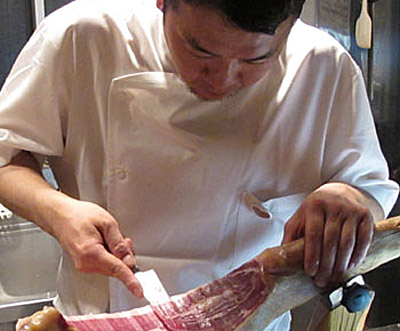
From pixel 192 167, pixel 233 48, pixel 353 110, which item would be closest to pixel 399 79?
pixel 353 110

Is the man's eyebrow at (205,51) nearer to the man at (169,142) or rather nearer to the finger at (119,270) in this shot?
the man at (169,142)

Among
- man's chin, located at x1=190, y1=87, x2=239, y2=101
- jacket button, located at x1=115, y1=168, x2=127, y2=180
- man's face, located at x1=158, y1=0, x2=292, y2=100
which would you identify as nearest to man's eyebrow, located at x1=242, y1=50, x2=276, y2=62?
man's face, located at x1=158, y1=0, x2=292, y2=100

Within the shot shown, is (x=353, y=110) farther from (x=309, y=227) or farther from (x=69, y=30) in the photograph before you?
(x=69, y=30)

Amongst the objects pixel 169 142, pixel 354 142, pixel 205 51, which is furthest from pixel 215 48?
pixel 354 142

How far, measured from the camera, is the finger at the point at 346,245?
944 millimetres

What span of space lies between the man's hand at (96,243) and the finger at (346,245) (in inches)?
11.7

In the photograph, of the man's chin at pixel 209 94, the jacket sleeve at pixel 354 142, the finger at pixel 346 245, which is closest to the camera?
the finger at pixel 346 245

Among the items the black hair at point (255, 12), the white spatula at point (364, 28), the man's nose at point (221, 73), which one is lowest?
the white spatula at point (364, 28)

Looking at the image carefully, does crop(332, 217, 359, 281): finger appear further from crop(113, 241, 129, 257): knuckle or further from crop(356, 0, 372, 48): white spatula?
crop(356, 0, 372, 48): white spatula

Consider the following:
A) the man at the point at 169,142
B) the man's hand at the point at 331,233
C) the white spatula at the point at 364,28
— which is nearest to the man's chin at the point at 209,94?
the man at the point at 169,142

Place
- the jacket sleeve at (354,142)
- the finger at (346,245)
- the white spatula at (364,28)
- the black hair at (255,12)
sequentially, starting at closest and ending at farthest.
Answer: the black hair at (255,12) → the finger at (346,245) → the jacket sleeve at (354,142) → the white spatula at (364,28)

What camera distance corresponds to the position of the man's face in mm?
884

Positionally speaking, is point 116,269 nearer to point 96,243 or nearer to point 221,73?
point 96,243

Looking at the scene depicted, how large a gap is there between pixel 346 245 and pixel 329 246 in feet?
0.08
